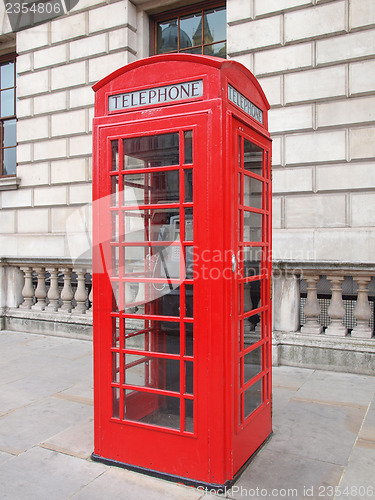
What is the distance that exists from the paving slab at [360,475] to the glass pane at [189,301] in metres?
1.37

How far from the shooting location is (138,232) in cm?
319

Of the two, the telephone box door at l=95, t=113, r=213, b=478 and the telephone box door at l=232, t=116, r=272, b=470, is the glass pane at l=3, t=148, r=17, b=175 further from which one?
the telephone box door at l=232, t=116, r=272, b=470

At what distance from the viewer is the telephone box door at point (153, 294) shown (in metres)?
2.68

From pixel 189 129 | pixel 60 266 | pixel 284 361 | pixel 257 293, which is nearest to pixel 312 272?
pixel 284 361

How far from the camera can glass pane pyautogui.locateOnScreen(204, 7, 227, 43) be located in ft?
26.4

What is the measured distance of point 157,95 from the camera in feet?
9.12

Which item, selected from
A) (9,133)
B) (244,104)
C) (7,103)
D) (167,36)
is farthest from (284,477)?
(7,103)

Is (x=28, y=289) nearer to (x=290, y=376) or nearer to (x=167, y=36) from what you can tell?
(x=290, y=376)

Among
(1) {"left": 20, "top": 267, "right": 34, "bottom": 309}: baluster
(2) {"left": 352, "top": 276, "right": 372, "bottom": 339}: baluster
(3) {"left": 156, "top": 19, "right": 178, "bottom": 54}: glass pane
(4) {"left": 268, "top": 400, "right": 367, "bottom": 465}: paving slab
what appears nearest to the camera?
(4) {"left": 268, "top": 400, "right": 367, "bottom": 465}: paving slab

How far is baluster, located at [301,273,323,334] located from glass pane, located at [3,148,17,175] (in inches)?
310

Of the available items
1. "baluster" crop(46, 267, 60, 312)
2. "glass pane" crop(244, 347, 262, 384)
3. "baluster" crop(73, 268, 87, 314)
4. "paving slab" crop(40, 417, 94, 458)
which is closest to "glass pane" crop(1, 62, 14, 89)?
"baluster" crop(46, 267, 60, 312)

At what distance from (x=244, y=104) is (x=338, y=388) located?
3.06m

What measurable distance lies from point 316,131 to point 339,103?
52 cm

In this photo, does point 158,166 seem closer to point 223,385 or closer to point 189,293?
point 189,293
